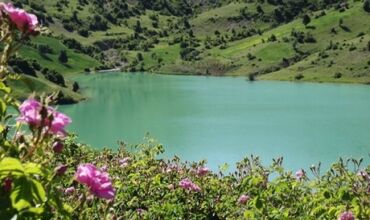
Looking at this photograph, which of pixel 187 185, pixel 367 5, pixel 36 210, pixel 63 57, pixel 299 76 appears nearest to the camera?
pixel 36 210

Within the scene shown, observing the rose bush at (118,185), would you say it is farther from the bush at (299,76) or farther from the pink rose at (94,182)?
the bush at (299,76)

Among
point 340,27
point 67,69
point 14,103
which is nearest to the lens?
point 14,103

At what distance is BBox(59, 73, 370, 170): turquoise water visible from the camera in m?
53.3

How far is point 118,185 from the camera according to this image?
28.8ft

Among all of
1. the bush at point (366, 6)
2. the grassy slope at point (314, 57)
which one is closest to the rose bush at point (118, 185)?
the grassy slope at point (314, 57)

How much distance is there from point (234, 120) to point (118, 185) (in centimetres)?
6898

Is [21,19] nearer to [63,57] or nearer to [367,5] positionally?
[63,57]

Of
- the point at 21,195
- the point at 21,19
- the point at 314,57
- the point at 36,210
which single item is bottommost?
the point at 314,57

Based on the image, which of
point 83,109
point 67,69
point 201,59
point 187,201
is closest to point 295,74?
point 201,59

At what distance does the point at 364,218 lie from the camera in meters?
5.82

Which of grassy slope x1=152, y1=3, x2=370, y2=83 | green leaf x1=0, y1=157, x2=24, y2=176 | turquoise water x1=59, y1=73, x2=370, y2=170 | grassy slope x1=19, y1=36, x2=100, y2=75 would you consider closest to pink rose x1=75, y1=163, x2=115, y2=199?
green leaf x1=0, y1=157, x2=24, y2=176

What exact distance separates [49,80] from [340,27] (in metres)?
109

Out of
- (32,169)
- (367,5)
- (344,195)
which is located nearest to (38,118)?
(32,169)

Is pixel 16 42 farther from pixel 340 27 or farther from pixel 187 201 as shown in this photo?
pixel 340 27
